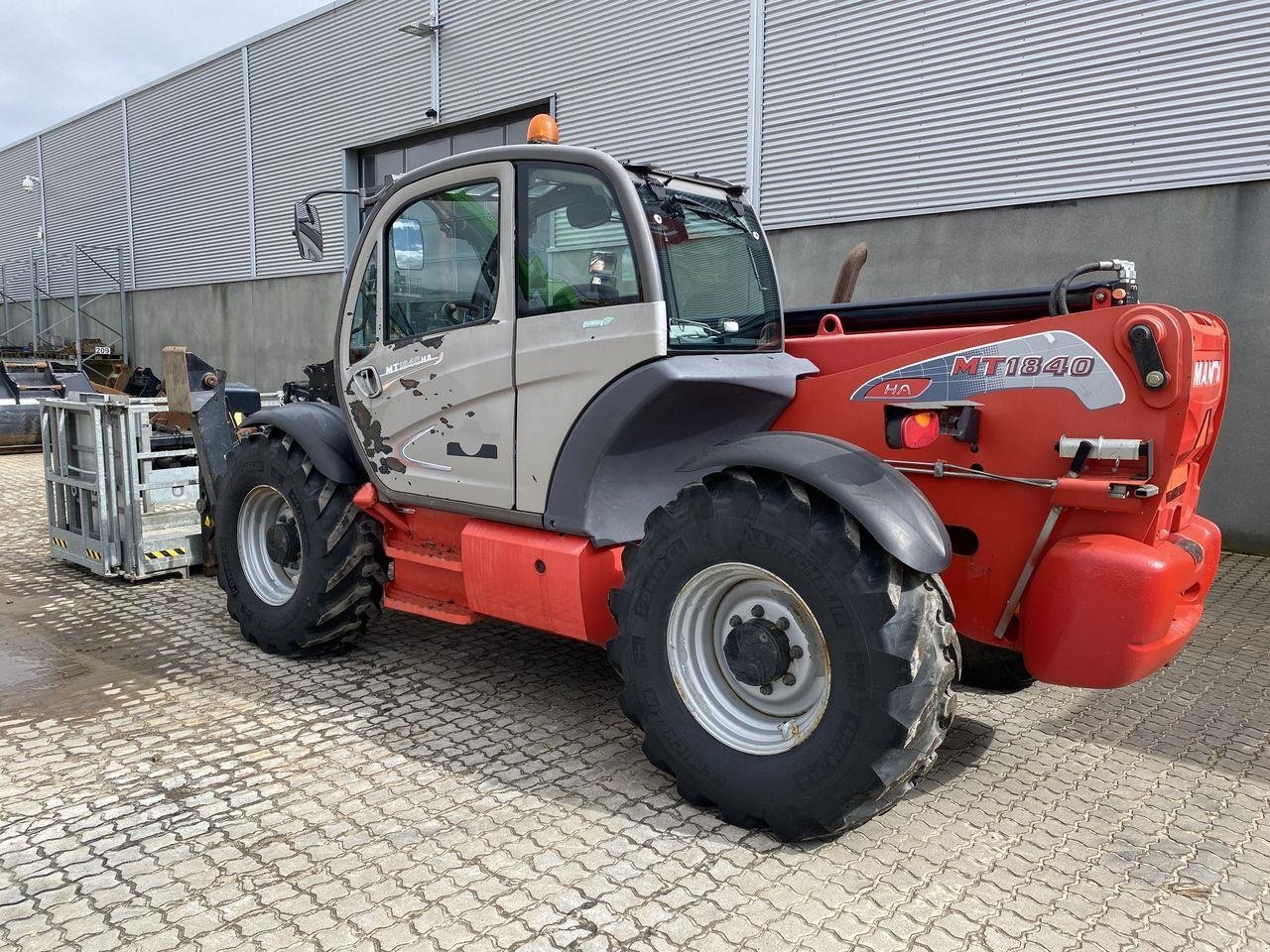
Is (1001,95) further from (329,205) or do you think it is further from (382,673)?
(329,205)

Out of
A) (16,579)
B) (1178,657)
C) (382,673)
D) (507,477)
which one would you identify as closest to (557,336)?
(507,477)

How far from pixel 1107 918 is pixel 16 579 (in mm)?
7114

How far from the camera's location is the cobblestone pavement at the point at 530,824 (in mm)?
2531

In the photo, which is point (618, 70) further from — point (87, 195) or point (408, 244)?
point (87, 195)

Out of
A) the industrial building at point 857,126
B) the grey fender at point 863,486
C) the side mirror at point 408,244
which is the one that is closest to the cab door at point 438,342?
the side mirror at point 408,244

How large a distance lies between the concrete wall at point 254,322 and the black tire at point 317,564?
1129 cm

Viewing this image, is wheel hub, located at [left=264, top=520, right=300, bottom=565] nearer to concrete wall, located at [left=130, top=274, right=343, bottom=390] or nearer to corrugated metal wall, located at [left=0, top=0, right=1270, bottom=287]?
corrugated metal wall, located at [left=0, top=0, right=1270, bottom=287]

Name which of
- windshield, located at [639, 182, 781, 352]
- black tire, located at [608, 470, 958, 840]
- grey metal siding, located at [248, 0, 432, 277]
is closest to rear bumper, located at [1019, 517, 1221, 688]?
black tire, located at [608, 470, 958, 840]

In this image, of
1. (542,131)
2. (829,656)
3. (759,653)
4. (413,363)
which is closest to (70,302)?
(413,363)

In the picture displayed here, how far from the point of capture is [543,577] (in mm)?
3654

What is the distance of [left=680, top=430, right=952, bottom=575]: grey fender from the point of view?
2.74 metres

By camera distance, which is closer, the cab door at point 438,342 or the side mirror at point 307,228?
the cab door at point 438,342

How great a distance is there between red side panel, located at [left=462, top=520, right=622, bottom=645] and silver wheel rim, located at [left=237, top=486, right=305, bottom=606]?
1.59 meters

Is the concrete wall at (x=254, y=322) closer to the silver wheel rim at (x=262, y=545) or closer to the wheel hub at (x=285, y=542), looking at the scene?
the silver wheel rim at (x=262, y=545)
